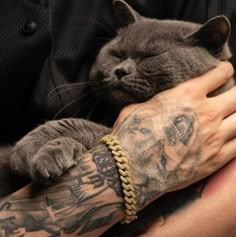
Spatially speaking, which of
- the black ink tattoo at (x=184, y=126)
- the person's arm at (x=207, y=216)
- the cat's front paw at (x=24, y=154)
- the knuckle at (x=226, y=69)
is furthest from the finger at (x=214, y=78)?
the cat's front paw at (x=24, y=154)

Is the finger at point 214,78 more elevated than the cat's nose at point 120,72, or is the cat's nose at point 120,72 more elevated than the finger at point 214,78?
the finger at point 214,78

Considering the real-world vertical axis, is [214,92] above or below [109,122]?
above

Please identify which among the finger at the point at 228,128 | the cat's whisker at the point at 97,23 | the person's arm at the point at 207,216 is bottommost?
the person's arm at the point at 207,216

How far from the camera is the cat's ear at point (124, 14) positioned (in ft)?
4.67

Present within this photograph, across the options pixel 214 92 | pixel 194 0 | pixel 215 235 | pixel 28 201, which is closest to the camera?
pixel 28 201

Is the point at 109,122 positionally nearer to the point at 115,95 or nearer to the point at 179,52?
the point at 115,95

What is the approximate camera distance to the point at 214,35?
4.23ft

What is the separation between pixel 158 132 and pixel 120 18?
54cm

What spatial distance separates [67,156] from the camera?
1.06 metres

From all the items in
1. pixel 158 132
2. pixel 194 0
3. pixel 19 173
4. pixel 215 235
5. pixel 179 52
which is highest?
pixel 194 0

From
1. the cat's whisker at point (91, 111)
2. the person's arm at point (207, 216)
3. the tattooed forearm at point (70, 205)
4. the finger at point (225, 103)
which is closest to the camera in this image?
the tattooed forearm at point (70, 205)

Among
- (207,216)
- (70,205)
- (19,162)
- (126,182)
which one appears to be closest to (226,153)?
(207,216)

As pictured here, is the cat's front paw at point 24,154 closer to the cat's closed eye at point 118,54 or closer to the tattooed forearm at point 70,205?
the tattooed forearm at point 70,205

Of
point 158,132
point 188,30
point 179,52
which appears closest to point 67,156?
point 158,132
